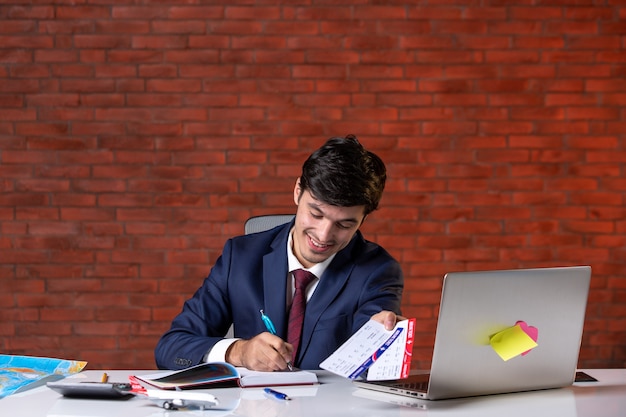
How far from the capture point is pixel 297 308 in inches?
91.0

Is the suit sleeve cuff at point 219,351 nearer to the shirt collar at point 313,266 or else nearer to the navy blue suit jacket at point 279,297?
the navy blue suit jacket at point 279,297

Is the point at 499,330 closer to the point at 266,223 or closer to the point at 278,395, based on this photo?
the point at 278,395

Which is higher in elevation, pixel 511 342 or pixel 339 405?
pixel 511 342

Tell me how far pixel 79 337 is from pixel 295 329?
6.08ft

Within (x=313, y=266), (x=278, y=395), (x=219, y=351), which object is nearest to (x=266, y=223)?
(x=313, y=266)

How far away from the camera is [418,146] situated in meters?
3.85

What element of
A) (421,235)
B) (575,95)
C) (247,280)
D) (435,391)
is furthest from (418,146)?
(435,391)

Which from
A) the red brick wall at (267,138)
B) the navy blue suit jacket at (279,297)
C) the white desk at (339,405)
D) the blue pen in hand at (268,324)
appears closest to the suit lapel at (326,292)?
the navy blue suit jacket at (279,297)

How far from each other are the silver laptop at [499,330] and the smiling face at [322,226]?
483mm

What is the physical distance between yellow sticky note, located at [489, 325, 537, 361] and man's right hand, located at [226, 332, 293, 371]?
0.51m

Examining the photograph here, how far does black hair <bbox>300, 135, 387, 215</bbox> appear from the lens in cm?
217

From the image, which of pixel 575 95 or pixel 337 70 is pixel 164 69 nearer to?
pixel 337 70

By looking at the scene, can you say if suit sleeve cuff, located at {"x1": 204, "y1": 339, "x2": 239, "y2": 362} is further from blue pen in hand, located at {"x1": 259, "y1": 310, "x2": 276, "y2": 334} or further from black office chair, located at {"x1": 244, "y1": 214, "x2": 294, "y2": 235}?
black office chair, located at {"x1": 244, "y1": 214, "x2": 294, "y2": 235}

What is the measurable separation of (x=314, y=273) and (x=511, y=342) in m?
0.77
